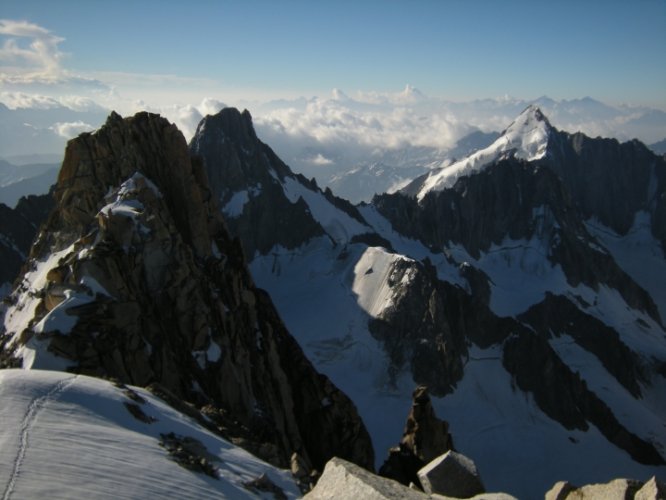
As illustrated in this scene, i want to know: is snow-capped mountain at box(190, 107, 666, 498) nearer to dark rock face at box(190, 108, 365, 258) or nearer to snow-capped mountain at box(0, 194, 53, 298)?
dark rock face at box(190, 108, 365, 258)

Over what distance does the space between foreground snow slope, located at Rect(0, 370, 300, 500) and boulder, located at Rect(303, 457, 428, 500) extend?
5490mm

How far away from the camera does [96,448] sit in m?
20.5

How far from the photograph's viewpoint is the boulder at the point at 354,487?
1457 centimetres

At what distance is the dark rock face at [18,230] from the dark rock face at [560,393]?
3646 inches

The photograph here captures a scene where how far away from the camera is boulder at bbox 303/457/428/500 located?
574 inches

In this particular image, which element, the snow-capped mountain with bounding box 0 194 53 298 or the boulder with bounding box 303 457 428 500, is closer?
the boulder with bounding box 303 457 428 500

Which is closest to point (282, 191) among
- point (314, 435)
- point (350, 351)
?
point (350, 351)

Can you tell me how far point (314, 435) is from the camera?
5066 cm

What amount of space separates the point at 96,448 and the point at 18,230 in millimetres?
109576

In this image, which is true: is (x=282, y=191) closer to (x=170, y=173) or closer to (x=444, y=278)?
(x=444, y=278)

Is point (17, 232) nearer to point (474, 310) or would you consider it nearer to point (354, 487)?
point (474, 310)

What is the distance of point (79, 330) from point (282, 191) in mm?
111624

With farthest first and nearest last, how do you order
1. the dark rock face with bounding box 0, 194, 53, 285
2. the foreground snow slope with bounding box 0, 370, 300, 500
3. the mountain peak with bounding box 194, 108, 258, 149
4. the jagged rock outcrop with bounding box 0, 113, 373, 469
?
the mountain peak with bounding box 194, 108, 258, 149, the dark rock face with bounding box 0, 194, 53, 285, the jagged rock outcrop with bounding box 0, 113, 373, 469, the foreground snow slope with bounding box 0, 370, 300, 500

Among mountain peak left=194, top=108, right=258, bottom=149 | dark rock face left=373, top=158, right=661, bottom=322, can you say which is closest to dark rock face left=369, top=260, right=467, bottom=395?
mountain peak left=194, top=108, right=258, bottom=149
